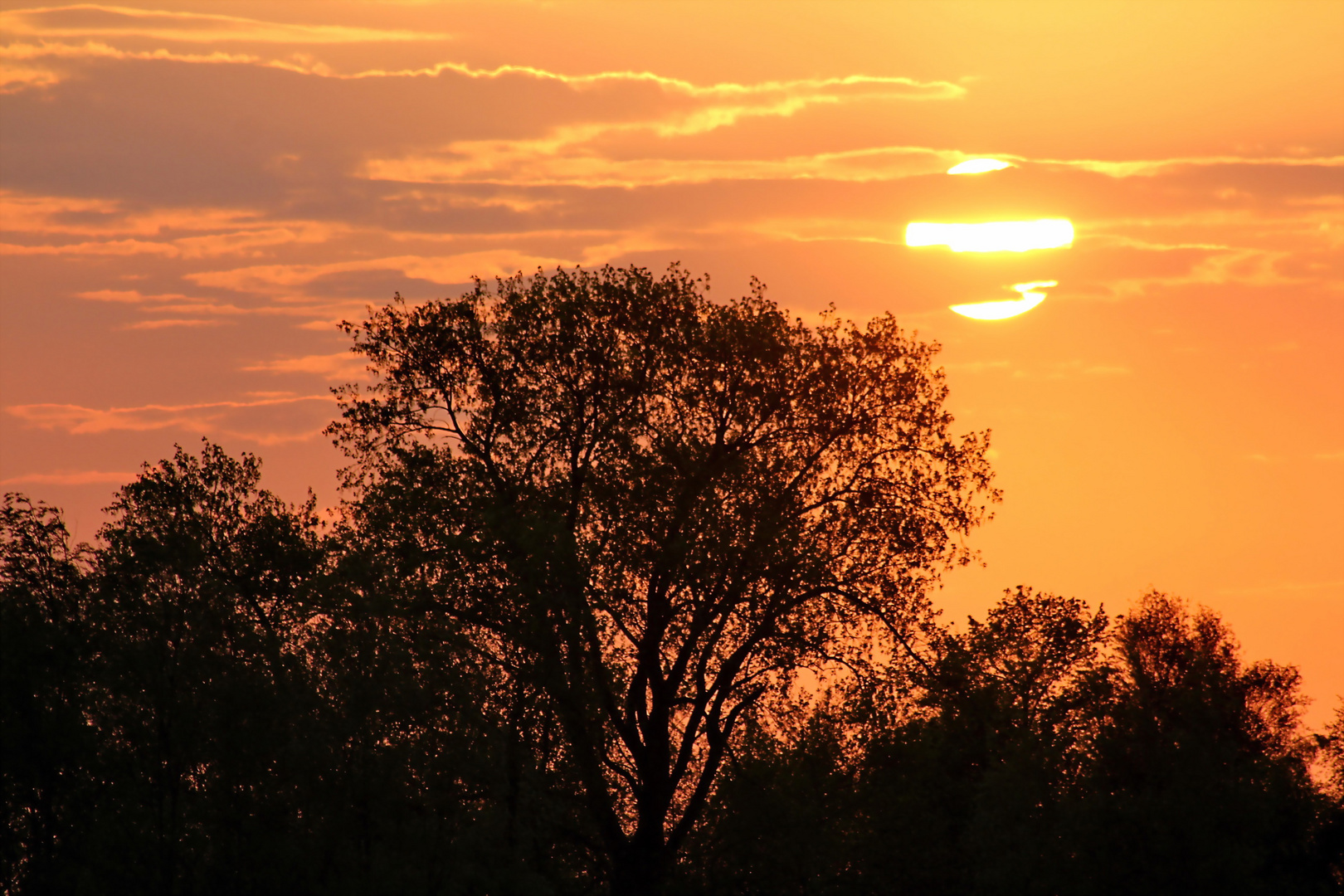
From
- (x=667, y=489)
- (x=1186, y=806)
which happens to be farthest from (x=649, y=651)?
(x=1186, y=806)

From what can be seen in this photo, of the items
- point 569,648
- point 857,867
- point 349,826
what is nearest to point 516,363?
point 569,648

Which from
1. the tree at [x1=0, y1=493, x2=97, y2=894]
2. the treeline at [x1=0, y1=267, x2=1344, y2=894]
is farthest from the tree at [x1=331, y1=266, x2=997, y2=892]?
the tree at [x1=0, y1=493, x2=97, y2=894]

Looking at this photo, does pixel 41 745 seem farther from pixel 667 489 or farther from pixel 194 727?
pixel 667 489

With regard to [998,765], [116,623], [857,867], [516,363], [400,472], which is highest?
[516,363]

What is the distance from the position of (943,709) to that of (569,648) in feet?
46.4

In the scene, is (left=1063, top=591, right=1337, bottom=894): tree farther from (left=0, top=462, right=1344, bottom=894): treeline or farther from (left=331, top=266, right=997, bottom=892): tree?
(left=331, top=266, right=997, bottom=892): tree

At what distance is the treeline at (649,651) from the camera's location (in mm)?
41656

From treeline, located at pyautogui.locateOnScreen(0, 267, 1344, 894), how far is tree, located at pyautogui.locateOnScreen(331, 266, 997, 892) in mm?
124

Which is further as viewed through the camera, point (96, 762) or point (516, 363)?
point (516, 363)

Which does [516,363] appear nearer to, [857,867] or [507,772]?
[507,772]

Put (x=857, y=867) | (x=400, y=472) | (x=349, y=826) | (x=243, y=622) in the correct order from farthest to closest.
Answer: (x=857, y=867), (x=400, y=472), (x=243, y=622), (x=349, y=826)

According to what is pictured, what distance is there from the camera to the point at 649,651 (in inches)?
1901

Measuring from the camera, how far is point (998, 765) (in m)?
49.9

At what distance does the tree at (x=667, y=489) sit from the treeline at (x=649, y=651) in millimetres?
124
